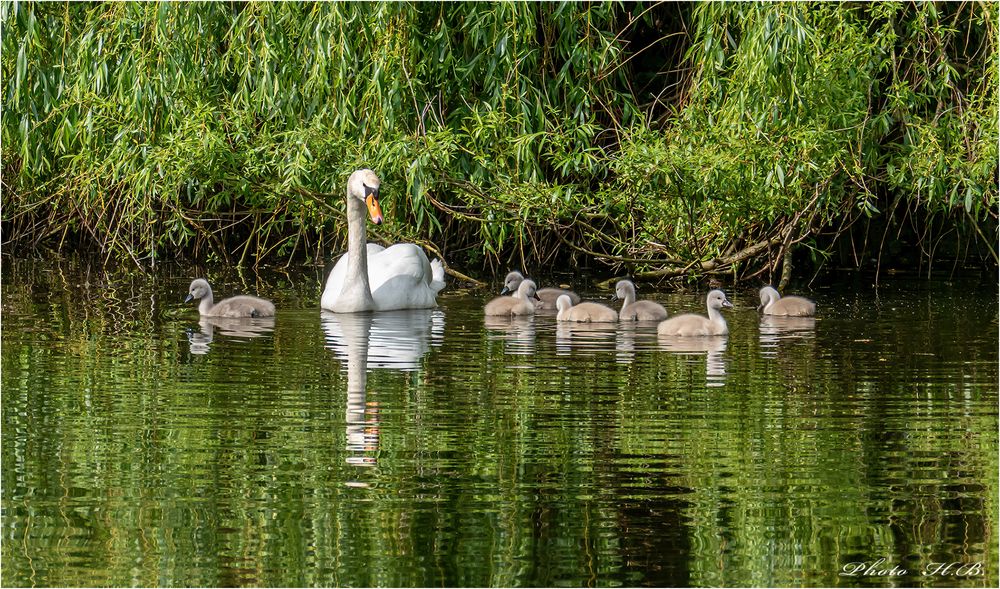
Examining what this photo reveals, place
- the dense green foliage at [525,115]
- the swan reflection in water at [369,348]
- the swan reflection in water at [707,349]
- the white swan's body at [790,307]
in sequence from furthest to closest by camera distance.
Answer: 1. the dense green foliage at [525,115]
2. the white swan's body at [790,307]
3. the swan reflection in water at [707,349]
4. the swan reflection in water at [369,348]

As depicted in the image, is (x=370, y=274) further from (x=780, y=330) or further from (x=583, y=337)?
(x=780, y=330)

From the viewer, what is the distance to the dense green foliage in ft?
44.7

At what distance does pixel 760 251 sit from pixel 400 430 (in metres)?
7.55

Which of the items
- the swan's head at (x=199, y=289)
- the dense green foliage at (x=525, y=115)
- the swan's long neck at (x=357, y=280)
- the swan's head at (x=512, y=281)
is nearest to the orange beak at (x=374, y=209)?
the swan's long neck at (x=357, y=280)

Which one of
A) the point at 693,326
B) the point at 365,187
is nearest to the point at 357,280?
the point at 365,187

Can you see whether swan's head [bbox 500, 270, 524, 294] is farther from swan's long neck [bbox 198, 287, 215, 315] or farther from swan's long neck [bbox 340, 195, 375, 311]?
swan's long neck [bbox 198, 287, 215, 315]

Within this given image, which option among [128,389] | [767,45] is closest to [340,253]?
[767,45]

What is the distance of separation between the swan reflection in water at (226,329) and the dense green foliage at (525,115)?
1957 millimetres

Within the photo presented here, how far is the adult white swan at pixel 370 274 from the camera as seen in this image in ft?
42.3

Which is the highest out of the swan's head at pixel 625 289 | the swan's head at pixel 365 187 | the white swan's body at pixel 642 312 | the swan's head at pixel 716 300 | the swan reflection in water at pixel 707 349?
the swan's head at pixel 365 187

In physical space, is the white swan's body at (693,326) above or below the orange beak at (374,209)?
below

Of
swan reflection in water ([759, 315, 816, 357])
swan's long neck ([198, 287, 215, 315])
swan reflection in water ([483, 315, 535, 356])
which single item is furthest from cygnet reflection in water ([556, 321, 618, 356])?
swan's long neck ([198, 287, 215, 315])

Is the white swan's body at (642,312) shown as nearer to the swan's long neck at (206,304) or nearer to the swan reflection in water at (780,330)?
the swan reflection in water at (780,330)

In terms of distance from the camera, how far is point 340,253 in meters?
16.6
